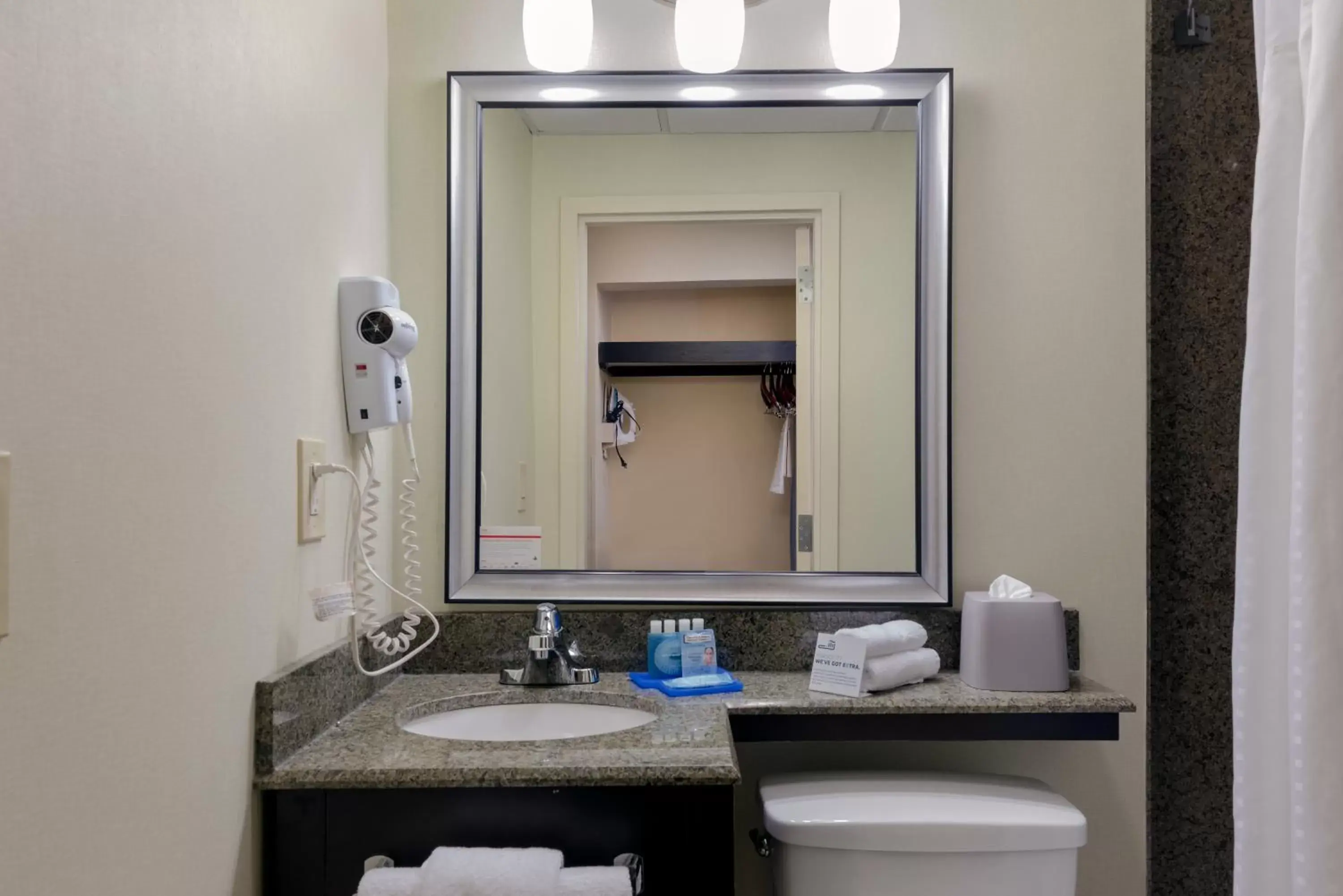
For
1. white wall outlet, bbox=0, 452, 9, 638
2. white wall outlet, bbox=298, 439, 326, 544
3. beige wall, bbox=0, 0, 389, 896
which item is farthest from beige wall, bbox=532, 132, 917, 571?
white wall outlet, bbox=0, 452, 9, 638

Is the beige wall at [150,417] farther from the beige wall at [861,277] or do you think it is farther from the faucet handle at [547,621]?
the beige wall at [861,277]

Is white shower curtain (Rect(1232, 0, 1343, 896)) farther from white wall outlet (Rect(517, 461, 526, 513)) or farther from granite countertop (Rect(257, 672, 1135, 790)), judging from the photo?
white wall outlet (Rect(517, 461, 526, 513))

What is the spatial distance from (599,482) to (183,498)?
78cm

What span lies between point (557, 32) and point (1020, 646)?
3.90 ft

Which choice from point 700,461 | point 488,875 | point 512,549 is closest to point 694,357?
point 700,461

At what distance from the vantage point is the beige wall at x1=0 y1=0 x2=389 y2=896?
0.70m

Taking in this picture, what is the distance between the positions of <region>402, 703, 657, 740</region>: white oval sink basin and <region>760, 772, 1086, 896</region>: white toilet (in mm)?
259

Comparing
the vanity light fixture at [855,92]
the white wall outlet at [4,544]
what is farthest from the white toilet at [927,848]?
the vanity light fixture at [855,92]

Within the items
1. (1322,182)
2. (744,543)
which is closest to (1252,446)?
(1322,182)

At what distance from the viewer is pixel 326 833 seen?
3.59 feet

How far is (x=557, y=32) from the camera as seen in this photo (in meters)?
1.55

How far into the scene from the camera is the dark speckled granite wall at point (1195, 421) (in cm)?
158

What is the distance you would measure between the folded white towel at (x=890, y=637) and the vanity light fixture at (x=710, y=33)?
91cm

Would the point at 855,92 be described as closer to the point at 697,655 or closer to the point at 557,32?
the point at 557,32
